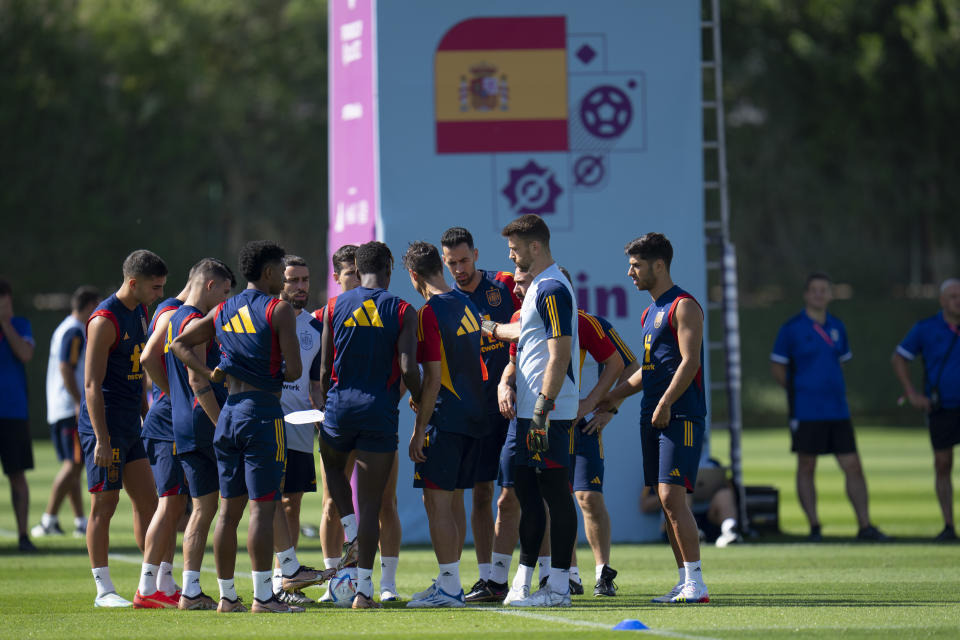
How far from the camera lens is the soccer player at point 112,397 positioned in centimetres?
906

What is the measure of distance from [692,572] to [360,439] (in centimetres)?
219

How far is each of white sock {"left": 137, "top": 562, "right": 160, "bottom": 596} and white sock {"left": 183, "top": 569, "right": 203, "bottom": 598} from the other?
34cm

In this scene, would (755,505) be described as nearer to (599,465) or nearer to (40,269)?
(599,465)

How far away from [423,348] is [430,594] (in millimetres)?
1503

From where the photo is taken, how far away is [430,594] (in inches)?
346

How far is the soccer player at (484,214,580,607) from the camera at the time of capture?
840 cm

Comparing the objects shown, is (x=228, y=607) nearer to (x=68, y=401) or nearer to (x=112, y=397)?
(x=112, y=397)

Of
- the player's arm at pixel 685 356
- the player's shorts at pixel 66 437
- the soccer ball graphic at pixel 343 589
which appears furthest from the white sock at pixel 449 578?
the player's shorts at pixel 66 437

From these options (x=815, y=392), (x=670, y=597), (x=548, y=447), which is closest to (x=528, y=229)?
(x=548, y=447)

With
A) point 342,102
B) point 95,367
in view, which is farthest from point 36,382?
point 95,367

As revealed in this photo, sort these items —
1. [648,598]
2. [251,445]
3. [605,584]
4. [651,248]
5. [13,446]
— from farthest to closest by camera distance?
1. [13,446]
2. [605,584]
3. [648,598]
4. [651,248]
5. [251,445]

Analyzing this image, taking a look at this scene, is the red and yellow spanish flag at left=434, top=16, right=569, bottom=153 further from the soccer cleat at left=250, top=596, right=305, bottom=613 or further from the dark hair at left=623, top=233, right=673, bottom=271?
the soccer cleat at left=250, top=596, right=305, bottom=613

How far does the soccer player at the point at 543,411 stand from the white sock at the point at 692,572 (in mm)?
761

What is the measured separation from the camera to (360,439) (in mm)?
8578
